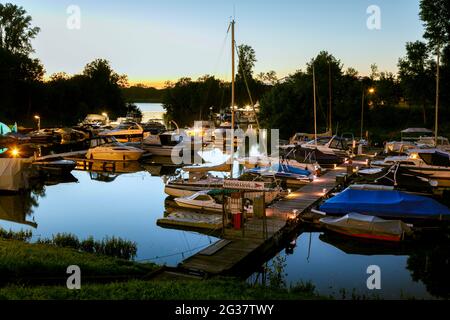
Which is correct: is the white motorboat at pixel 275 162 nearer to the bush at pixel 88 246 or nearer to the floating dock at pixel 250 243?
the floating dock at pixel 250 243

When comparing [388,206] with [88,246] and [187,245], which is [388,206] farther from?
[88,246]

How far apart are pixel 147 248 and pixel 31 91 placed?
73240 mm

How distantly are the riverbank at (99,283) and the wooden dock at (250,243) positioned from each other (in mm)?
1885

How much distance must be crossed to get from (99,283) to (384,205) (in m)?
13.1

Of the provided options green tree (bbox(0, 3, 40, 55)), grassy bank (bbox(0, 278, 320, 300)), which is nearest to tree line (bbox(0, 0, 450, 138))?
green tree (bbox(0, 3, 40, 55))

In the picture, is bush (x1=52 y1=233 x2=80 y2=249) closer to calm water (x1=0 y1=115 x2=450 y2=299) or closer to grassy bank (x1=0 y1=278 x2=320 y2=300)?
calm water (x1=0 y1=115 x2=450 y2=299)

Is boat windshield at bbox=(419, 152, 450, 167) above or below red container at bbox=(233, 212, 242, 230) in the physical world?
above

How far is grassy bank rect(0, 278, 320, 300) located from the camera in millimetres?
9289

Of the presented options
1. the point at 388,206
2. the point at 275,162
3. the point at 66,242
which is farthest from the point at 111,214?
the point at 388,206

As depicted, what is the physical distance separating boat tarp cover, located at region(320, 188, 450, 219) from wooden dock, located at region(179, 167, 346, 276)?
1.85 metres

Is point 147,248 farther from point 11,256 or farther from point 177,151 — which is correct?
point 177,151

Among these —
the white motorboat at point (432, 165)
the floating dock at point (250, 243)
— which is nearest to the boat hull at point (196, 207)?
the floating dock at point (250, 243)

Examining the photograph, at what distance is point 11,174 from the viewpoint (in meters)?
28.6

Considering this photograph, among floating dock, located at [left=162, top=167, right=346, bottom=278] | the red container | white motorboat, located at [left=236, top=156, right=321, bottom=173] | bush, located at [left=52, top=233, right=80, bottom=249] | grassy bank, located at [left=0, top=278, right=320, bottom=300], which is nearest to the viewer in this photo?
grassy bank, located at [left=0, top=278, right=320, bottom=300]
